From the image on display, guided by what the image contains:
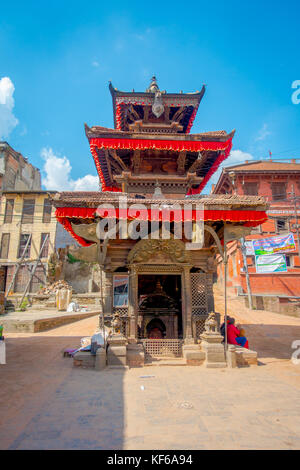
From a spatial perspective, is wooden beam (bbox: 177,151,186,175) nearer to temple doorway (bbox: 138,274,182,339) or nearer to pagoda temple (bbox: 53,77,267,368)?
pagoda temple (bbox: 53,77,267,368)

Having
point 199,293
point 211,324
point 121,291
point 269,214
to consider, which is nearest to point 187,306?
point 199,293

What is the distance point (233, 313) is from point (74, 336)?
13621mm

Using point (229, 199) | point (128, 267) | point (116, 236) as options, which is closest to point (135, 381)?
point (128, 267)

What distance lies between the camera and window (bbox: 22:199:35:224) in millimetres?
33938

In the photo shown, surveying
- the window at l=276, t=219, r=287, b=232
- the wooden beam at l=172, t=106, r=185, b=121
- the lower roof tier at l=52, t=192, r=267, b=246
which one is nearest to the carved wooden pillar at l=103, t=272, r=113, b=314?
the lower roof tier at l=52, t=192, r=267, b=246

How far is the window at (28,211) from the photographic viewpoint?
33.9 meters

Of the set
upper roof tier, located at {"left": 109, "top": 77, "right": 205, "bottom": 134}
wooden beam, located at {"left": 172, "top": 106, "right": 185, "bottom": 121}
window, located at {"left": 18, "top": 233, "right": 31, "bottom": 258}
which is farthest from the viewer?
window, located at {"left": 18, "top": 233, "right": 31, "bottom": 258}

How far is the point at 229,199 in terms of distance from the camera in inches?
338

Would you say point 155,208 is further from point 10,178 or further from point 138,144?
point 10,178

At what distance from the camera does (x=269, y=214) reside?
29.3 metres

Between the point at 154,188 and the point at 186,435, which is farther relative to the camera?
the point at 154,188

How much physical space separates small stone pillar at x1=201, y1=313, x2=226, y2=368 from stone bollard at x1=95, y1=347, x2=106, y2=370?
314 cm

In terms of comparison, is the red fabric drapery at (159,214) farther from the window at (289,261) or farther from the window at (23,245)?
the window at (23,245)

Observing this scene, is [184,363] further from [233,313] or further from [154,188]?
[233,313]
